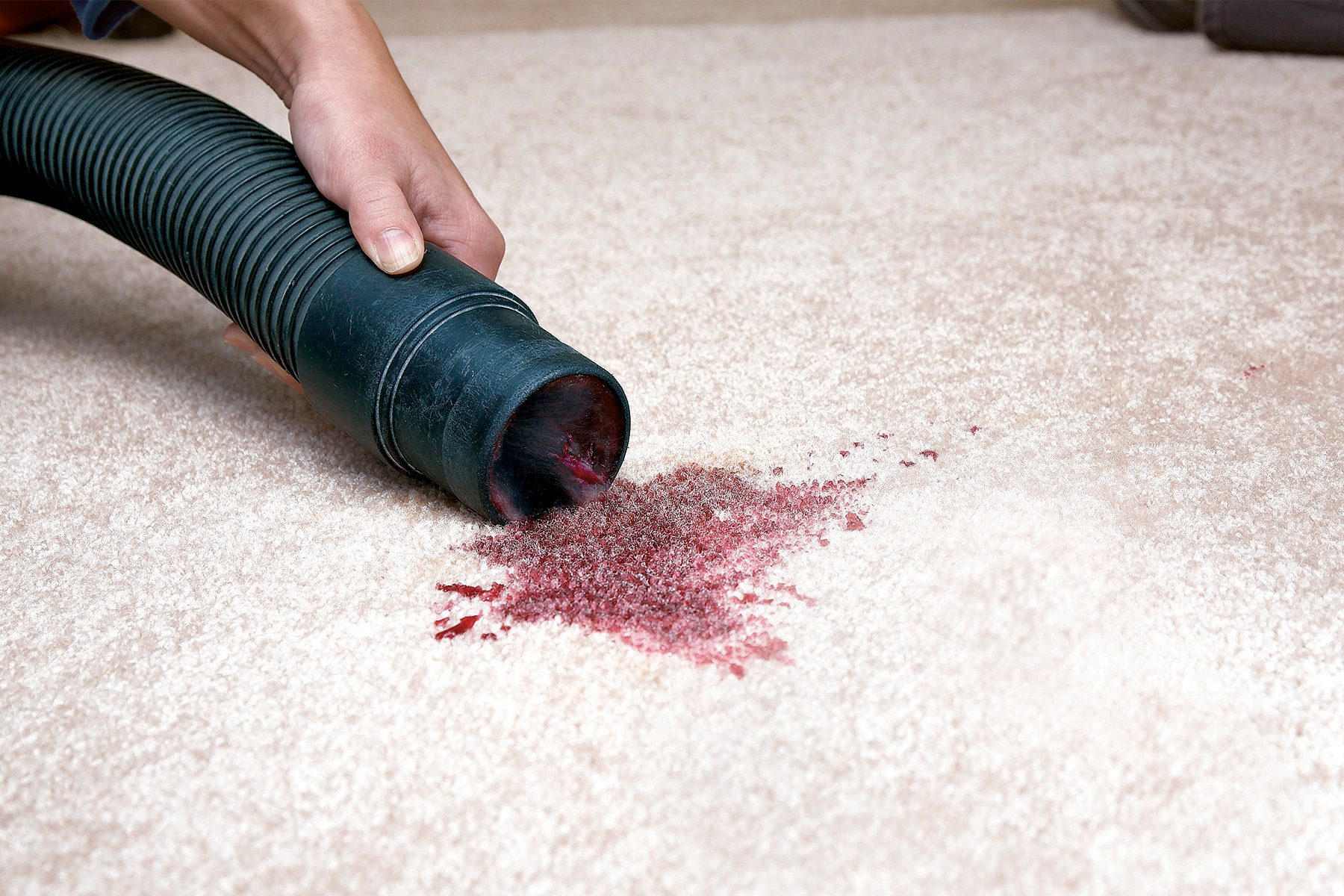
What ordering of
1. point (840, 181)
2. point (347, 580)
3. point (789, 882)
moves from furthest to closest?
point (840, 181), point (347, 580), point (789, 882)

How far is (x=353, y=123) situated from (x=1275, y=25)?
1.85 meters

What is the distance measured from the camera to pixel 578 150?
1859 millimetres

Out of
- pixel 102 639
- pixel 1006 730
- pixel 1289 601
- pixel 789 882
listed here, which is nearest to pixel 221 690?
pixel 102 639

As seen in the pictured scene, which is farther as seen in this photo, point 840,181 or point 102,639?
point 840,181

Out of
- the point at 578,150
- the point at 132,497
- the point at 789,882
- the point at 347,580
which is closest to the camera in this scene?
the point at 789,882

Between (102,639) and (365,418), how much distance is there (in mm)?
254

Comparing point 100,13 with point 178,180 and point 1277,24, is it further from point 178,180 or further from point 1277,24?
point 1277,24

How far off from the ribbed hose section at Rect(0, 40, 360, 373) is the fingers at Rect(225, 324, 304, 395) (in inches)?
2.6

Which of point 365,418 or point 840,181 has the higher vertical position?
point 365,418

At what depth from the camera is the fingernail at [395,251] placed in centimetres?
96

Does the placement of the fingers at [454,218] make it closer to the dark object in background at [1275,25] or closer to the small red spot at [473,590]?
the small red spot at [473,590]

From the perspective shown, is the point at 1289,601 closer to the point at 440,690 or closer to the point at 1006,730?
the point at 1006,730

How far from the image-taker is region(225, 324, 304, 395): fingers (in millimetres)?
1150

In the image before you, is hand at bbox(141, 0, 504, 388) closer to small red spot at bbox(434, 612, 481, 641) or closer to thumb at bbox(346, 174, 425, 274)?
thumb at bbox(346, 174, 425, 274)
